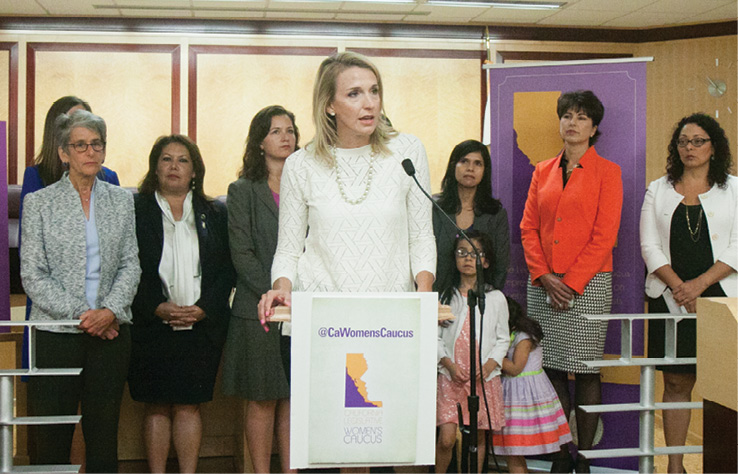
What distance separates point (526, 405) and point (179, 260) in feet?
5.19

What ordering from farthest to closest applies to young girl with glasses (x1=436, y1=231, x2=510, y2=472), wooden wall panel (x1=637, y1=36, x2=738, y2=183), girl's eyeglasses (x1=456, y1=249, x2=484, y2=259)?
wooden wall panel (x1=637, y1=36, x2=738, y2=183), girl's eyeglasses (x1=456, y1=249, x2=484, y2=259), young girl with glasses (x1=436, y1=231, x2=510, y2=472)

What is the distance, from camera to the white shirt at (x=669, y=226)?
10.2 feet

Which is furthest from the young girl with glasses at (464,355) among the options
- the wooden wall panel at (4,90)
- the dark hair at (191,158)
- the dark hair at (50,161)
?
the wooden wall panel at (4,90)

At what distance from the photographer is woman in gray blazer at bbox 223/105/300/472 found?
2.99 metres

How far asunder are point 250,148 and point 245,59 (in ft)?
13.1

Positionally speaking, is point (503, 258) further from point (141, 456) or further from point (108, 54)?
point (108, 54)

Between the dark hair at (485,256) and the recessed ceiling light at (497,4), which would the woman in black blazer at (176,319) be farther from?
the recessed ceiling light at (497,4)

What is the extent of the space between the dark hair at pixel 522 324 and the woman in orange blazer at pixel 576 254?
13 centimetres

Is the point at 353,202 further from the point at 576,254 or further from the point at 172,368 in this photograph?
the point at 576,254

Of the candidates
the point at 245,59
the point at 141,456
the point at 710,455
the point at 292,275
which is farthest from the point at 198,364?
the point at 245,59

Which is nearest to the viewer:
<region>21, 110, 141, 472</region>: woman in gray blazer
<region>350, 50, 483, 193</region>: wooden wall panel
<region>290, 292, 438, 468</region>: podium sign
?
<region>290, 292, 438, 468</region>: podium sign

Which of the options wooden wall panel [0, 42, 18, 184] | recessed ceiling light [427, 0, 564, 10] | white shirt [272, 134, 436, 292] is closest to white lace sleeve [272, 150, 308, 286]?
white shirt [272, 134, 436, 292]

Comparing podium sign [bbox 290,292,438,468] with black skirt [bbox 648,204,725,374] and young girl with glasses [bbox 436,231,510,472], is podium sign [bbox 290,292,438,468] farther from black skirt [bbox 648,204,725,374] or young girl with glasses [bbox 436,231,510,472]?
black skirt [bbox 648,204,725,374]

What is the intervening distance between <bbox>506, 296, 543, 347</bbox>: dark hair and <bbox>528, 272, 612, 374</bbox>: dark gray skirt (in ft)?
0.36
